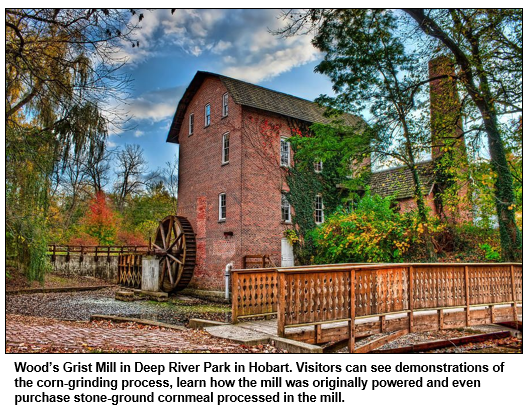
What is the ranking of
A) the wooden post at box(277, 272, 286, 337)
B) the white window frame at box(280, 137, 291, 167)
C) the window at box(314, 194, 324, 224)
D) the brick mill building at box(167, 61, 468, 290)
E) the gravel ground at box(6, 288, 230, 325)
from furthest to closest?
the window at box(314, 194, 324, 224), the white window frame at box(280, 137, 291, 167), the brick mill building at box(167, 61, 468, 290), the gravel ground at box(6, 288, 230, 325), the wooden post at box(277, 272, 286, 337)

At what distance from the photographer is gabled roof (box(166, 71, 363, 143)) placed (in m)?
19.0

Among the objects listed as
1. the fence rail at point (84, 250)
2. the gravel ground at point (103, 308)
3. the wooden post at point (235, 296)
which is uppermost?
the fence rail at point (84, 250)

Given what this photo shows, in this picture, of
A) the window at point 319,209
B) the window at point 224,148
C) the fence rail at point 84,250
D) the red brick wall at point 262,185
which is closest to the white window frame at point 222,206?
the red brick wall at point 262,185

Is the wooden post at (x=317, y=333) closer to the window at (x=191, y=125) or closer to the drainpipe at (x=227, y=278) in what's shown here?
the drainpipe at (x=227, y=278)

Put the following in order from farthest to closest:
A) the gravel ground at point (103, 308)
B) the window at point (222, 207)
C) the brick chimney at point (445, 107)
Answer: the window at point (222, 207) → the gravel ground at point (103, 308) → the brick chimney at point (445, 107)

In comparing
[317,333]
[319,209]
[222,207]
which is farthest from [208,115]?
[317,333]

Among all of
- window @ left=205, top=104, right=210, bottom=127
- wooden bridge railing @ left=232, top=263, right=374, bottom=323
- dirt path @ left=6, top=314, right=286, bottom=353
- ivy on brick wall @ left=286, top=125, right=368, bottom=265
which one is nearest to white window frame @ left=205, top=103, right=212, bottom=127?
window @ left=205, top=104, right=210, bottom=127

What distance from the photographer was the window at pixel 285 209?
1984cm

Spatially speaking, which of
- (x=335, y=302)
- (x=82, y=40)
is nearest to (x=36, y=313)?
(x=82, y=40)

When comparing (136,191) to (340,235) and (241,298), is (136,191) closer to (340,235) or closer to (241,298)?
(340,235)

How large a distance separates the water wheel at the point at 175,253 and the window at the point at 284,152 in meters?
5.84

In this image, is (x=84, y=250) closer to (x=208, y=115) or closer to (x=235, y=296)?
(x=208, y=115)

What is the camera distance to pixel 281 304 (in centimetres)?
636

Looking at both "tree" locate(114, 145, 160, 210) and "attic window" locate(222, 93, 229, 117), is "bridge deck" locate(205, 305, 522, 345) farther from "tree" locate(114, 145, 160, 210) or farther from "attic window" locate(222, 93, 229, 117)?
"tree" locate(114, 145, 160, 210)
